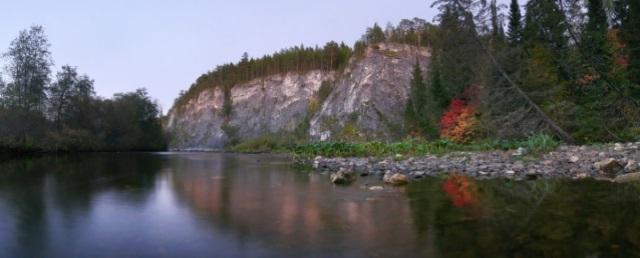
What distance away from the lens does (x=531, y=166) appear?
17.9m

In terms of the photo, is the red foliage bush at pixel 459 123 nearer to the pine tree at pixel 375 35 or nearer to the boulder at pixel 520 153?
the boulder at pixel 520 153

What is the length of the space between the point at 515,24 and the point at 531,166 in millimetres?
25756

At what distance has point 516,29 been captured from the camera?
38.9 meters

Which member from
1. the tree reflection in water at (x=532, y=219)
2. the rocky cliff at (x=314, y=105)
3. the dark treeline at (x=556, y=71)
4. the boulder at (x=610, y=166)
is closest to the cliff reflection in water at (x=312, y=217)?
the tree reflection in water at (x=532, y=219)

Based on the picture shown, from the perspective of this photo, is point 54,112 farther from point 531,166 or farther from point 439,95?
point 531,166

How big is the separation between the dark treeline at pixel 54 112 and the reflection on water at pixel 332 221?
104ft

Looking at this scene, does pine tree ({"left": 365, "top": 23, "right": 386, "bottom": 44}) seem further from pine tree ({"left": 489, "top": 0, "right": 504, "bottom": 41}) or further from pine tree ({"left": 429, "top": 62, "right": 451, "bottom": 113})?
pine tree ({"left": 489, "top": 0, "right": 504, "bottom": 41})

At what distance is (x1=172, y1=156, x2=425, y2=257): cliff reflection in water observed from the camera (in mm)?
7246

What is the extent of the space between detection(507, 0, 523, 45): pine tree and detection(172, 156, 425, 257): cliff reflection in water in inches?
1126

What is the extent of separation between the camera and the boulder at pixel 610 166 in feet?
52.2

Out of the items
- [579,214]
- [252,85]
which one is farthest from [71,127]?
[252,85]

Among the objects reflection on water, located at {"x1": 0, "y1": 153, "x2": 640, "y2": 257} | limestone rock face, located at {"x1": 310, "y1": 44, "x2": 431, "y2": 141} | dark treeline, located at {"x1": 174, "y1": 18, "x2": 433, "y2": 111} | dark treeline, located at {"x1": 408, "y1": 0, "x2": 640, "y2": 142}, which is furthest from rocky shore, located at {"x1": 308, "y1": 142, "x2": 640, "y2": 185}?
dark treeline, located at {"x1": 174, "y1": 18, "x2": 433, "y2": 111}

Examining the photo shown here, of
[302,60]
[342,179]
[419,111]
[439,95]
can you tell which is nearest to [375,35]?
[302,60]

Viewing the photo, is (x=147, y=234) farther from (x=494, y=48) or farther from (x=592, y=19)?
(x=592, y=19)
